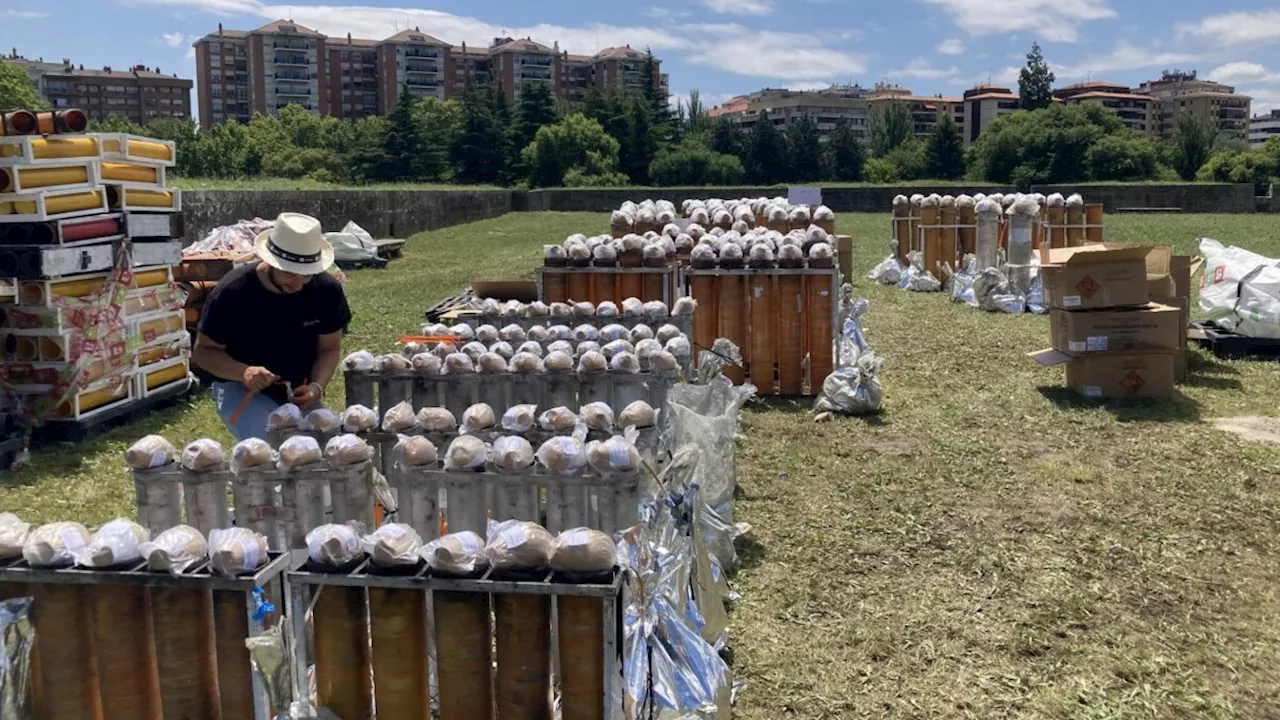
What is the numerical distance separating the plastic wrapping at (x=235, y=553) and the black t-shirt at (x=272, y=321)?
77.0 inches

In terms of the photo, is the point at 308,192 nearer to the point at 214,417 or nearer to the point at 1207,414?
the point at 214,417

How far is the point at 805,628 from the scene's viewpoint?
4234mm

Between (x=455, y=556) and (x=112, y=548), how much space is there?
83 centimetres

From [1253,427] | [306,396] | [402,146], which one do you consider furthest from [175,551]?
[402,146]

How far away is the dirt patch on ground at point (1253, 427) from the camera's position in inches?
277

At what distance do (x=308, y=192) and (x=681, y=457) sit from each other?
1940 centimetres

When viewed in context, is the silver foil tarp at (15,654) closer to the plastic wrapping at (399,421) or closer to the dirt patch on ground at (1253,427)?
the plastic wrapping at (399,421)

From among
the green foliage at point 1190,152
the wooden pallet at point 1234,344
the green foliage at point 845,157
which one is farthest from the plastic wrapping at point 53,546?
the green foliage at point 845,157

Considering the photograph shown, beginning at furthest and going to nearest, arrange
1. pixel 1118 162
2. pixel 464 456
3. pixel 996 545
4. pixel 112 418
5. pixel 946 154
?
1. pixel 946 154
2. pixel 1118 162
3. pixel 112 418
4. pixel 996 545
5. pixel 464 456

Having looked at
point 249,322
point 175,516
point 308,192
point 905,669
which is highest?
point 308,192

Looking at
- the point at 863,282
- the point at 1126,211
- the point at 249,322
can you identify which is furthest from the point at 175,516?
the point at 1126,211

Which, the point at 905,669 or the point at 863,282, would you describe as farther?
the point at 863,282

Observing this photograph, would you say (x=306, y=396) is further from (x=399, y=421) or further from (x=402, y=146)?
(x=402, y=146)

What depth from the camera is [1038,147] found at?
51.3 meters
